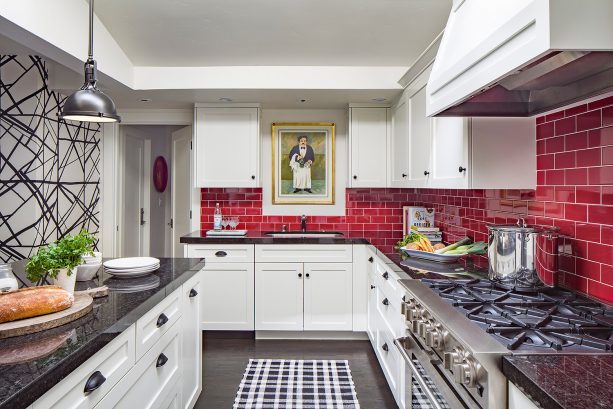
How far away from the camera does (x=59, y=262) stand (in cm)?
140

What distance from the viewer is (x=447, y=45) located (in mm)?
1687

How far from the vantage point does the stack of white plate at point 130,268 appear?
5.80ft

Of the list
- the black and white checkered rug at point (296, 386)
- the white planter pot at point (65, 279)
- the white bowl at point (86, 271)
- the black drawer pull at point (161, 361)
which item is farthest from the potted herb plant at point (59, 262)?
the black and white checkered rug at point (296, 386)

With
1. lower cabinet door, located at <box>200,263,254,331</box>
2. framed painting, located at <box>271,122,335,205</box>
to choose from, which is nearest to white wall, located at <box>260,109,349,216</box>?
framed painting, located at <box>271,122,335,205</box>

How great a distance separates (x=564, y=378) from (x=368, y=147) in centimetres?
293

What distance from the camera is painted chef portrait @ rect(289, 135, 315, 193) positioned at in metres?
3.95

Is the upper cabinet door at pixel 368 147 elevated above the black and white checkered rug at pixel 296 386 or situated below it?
above

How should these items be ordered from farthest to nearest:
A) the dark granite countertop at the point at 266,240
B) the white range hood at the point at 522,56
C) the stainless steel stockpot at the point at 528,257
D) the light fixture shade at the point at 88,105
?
the dark granite countertop at the point at 266,240
the light fixture shade at the point at 88,105
the stainless steel stockpot at the point at 528,257
the white range hood at the point at 522,56

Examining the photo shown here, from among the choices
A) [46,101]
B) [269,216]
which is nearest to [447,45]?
[269,216]

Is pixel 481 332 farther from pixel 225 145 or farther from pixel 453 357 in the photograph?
pixel 225 145

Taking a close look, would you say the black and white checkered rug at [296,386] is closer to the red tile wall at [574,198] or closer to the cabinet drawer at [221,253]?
the cabinet drawer at [221,253]

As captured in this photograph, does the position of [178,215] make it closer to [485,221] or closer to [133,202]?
[133,202]

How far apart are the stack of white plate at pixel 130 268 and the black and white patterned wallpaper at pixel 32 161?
1868 mm

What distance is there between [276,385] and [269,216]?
5.82 feet
